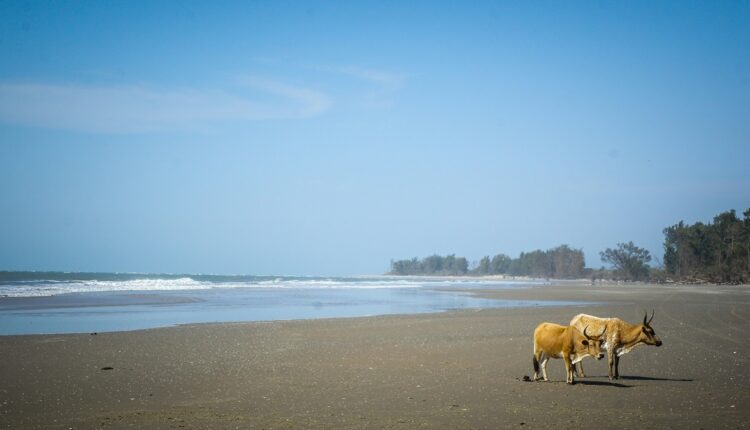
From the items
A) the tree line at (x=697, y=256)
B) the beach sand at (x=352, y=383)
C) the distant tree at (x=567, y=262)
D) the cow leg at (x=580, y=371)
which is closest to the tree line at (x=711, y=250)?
the tree line at (x=697, y=256)

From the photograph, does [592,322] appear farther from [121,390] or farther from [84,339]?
[84,339]

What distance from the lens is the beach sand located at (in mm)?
7984

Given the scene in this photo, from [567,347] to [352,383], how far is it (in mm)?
4071

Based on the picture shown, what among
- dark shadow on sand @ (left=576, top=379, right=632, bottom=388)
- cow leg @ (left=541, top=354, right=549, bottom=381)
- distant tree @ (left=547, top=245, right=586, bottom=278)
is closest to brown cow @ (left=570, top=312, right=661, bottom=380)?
dark shadow on sand @ (left=576, top=379, right=632, bottom=388)

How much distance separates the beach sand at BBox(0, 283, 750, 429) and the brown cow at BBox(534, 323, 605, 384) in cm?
43

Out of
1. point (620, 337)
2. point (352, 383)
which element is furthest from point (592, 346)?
point (352, 383)

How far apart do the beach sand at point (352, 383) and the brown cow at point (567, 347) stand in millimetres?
433

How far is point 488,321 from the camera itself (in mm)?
22703

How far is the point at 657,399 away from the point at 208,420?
6.94 metres

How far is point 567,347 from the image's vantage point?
10609 mm

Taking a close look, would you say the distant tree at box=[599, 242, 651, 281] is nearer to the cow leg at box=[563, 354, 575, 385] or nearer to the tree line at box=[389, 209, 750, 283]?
the tree line at box=[389, 209, 750, 283]

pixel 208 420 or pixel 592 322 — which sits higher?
pixel 592 322

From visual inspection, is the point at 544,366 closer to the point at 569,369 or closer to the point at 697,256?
the point at 569,369

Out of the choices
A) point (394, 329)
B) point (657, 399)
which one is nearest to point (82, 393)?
point (657, 399)
